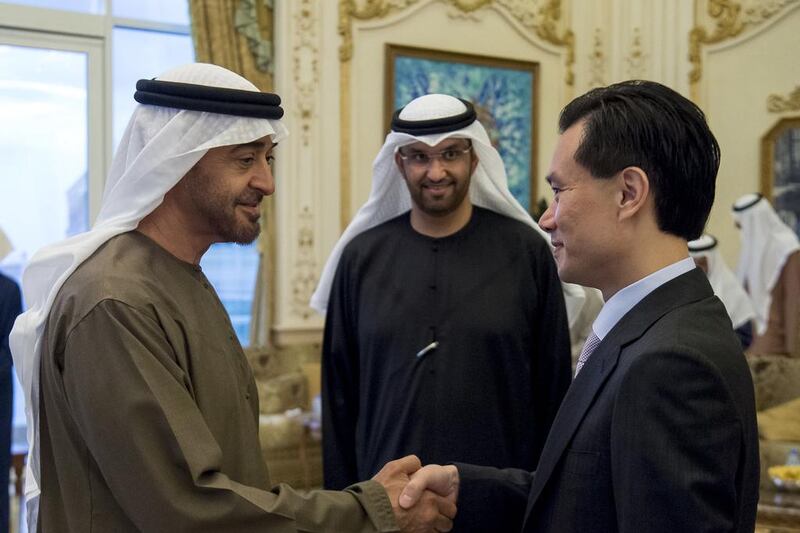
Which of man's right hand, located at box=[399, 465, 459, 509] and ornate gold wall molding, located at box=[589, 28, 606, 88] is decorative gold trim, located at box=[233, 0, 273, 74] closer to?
Result: ornate gold wall molding, located at box=[589, 28, 606, 88]

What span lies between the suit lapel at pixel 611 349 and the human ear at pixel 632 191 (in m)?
0.14

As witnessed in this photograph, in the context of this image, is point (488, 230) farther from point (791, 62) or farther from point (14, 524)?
point (791, 62)

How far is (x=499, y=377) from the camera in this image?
9.18 ft

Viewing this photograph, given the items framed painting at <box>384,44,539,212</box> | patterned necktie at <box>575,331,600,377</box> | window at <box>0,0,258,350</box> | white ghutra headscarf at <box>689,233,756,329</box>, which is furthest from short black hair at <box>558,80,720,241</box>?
framed painting at <box>384,44,539,212</box>

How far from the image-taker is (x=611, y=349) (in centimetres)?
149

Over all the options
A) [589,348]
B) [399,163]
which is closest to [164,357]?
[589,348]

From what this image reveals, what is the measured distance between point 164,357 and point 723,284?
5.78 metres

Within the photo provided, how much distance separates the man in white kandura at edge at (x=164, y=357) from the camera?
64.1 inches

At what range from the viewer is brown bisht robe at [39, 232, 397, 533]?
1619 mm

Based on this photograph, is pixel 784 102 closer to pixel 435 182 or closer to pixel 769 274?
pixel 769 274

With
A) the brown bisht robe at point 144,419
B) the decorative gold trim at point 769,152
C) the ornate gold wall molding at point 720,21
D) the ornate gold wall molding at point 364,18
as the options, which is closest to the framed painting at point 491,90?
the ornate gold wall molding at point 364,18

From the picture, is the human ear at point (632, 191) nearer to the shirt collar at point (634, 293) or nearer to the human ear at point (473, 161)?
the shirt collar at point (634, 293)

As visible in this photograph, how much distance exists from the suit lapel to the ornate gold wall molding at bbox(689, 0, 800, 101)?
697cm

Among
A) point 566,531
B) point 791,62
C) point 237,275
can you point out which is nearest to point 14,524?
point 237,275
